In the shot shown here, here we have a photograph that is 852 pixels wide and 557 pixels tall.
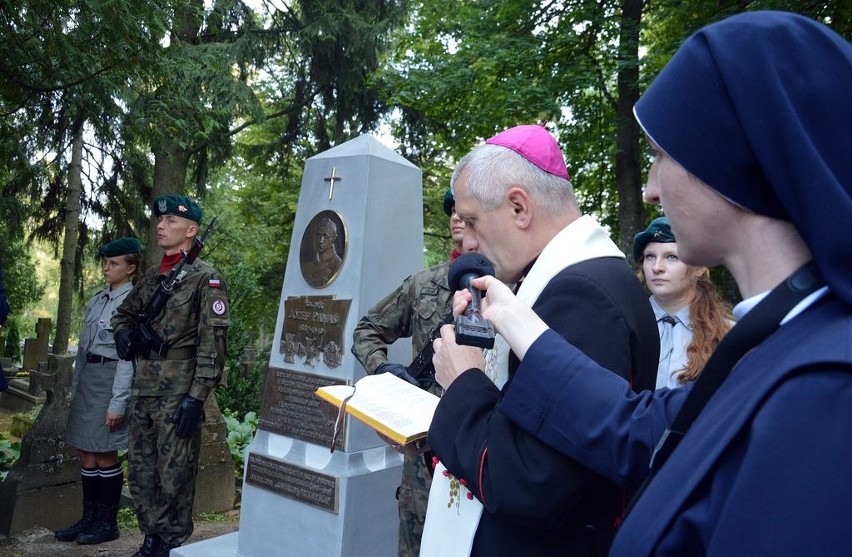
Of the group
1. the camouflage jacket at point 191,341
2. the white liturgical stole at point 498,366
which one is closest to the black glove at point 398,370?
the white liturgical stole at point 498,366

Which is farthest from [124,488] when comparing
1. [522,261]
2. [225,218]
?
[225,218]

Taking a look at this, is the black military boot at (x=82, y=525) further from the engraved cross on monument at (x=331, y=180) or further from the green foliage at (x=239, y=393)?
the green foliage at (x=239, y=393)

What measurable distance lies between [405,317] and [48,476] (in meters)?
3.74

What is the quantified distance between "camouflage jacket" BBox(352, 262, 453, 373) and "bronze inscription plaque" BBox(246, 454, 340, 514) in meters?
0.82

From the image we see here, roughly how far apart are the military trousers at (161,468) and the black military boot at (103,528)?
0.93 m

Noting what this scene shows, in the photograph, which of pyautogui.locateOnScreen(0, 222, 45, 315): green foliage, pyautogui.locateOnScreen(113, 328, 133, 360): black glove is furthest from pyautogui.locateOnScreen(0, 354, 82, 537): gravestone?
pyautogui.locateOnScreen(0, 222, 45, 315): green foliage

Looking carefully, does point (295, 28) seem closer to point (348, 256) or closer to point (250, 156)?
point (250, 156)

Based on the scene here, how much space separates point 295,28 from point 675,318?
11.7 metres

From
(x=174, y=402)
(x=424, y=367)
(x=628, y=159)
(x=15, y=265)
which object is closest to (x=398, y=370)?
(x=424, y=367)

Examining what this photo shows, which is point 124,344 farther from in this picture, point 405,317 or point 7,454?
point 7,454

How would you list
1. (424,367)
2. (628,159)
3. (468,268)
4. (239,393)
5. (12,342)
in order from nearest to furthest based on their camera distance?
(468,268) → (424,367) → (239,393) → (628,159) → (12,342)

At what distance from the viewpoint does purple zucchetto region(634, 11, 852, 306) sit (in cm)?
89

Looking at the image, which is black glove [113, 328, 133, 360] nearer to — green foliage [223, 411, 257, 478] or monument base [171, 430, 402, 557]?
monument base [171, 430, 402, 557]

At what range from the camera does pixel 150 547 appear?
4.94 metres
